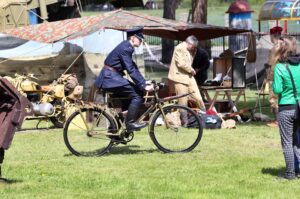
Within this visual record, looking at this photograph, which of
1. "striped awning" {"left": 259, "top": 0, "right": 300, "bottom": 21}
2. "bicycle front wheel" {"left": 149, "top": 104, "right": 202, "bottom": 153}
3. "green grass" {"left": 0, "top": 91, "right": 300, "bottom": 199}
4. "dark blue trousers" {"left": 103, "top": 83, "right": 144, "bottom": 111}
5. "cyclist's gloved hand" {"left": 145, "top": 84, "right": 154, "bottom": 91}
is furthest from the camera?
"striped awning" {"left": 259, "top": 0, "right": 300, "bottom": 21}

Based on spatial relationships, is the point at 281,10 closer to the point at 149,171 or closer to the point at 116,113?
the point at 116,113

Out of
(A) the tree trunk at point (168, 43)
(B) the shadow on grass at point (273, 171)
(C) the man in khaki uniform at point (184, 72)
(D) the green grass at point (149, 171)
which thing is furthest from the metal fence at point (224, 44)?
(B) the shadow on grass at point (273, 171)

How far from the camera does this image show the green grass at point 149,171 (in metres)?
8.38

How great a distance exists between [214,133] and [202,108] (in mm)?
1356

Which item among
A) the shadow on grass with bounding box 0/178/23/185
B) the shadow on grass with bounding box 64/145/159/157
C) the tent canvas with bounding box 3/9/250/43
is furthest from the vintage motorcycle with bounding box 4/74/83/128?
the shadow on grass with bounding box 0/178/23/185

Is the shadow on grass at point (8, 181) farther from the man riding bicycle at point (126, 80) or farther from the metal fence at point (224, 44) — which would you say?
the metal fence at point (224, 44)

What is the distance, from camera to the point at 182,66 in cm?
1473

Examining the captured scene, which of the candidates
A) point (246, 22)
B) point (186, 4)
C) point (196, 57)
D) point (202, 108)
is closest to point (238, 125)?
point (202, 108)

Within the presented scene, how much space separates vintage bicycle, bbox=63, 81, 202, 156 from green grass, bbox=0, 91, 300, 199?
19cm

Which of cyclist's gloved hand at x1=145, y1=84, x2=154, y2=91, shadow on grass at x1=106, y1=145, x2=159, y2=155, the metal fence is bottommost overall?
the metal fence

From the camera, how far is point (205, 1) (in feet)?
92.2

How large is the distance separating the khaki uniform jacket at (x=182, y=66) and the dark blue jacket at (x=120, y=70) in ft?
13.0

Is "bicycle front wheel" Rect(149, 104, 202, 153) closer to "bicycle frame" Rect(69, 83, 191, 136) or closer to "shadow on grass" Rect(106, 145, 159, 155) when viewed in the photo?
"bicycle frame" Rect(69, 83, 191, 136)

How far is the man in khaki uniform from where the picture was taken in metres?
14.7
